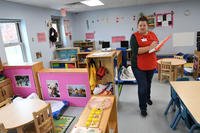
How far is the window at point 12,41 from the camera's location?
3.85 m

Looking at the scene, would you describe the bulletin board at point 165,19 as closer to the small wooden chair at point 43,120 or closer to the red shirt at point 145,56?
the red shirt at point 145,56

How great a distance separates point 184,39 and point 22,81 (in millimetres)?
6336

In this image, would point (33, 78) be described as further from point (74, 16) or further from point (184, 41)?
point (184, 41)

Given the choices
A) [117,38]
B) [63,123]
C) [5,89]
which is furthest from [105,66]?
[117,38]

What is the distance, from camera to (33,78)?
10.8ft

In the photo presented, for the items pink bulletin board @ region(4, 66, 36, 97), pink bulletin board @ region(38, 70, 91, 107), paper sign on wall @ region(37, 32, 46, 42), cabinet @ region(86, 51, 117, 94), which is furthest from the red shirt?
paper sign on wall @ region(37, 32, 46, 42)

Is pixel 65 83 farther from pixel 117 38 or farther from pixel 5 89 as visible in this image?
pixel 117 38

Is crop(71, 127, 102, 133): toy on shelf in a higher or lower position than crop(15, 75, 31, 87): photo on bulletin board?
lower

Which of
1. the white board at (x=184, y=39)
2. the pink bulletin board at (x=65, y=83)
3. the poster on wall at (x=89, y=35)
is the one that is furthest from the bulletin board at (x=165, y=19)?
the pink bulletin board at (x=65, y=83)

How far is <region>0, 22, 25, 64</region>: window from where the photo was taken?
12.6 ft

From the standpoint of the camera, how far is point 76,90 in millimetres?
3213

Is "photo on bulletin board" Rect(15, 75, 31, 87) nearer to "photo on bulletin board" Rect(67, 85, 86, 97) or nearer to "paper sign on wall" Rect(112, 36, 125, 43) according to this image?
"photo on bulletin board" Rect(67, 85, 86, 97)

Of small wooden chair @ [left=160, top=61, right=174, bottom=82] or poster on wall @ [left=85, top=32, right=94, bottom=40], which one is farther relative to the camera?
poster on wall @ [left=85, top=32, right=94, bottom=40]

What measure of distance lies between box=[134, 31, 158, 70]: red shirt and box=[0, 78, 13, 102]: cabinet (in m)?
2.74
